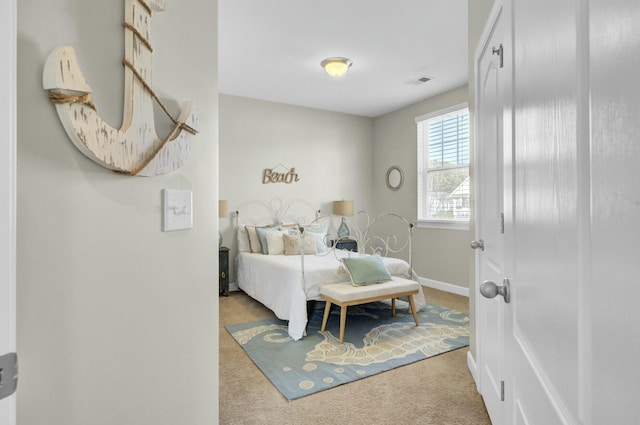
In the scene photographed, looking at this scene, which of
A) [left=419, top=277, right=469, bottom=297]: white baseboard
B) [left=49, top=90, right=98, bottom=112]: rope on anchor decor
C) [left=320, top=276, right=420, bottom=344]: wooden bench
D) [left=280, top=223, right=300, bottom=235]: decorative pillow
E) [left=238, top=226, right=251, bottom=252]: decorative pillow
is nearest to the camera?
[left=49, top=90, right=98, bottom=112]: rope on anchor decor

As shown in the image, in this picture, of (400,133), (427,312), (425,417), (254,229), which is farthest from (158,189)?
(400,133)

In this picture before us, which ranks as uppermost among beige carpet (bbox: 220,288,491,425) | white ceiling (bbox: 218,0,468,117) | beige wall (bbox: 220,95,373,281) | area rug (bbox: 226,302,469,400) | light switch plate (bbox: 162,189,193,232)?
white ceiling (bbox: 218,0,468,117)

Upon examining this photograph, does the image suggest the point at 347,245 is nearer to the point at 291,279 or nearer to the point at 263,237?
the point at 263,237

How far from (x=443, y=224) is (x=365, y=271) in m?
2.00

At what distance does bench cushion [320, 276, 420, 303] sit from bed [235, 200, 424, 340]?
0.17 metres

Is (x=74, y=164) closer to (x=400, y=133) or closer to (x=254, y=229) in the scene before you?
(x=254, y=229)

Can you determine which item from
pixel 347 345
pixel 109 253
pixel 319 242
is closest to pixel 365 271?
pixel 347 345

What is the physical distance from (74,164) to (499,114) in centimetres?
159

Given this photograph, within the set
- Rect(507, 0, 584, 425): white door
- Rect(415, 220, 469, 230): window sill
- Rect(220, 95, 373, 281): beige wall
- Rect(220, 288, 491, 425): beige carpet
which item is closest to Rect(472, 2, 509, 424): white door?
Rect(220, 288, 491, 425): beige carpet

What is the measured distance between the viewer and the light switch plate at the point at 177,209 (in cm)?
108

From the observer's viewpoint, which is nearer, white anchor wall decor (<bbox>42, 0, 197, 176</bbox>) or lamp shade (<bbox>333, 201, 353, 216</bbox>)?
white anchor wall decor (<bbox>42, 0, 197, 176</bbox>)

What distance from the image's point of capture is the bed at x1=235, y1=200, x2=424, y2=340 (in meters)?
3.36

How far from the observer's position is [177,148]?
109cm

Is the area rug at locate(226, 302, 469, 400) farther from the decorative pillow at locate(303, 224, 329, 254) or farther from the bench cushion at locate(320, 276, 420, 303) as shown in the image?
the decorative pillow at locate(303, 224, 329, 254)
